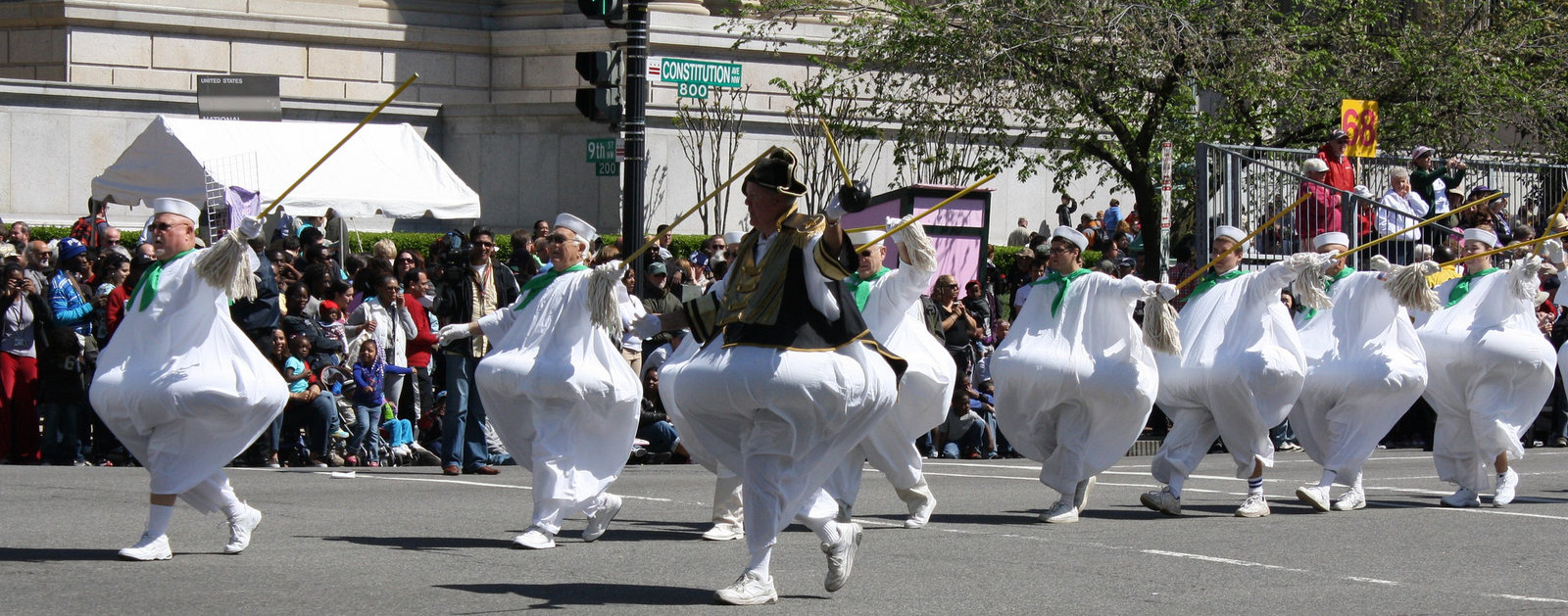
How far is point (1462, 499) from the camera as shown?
12828mm

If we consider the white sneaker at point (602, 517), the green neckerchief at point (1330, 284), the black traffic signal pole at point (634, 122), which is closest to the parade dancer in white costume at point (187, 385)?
the white sneaker at point (602, 517)

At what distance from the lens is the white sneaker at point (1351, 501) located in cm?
1248

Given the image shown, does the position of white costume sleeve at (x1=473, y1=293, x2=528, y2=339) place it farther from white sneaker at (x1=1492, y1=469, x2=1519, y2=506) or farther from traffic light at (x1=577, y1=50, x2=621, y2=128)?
white sneaker at (x1=1492, y1=469, x2=1519, y2=506)

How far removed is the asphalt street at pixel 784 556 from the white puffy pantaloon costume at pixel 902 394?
0.35 meters

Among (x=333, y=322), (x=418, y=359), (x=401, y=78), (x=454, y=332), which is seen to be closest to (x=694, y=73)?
(x=418, y=359)

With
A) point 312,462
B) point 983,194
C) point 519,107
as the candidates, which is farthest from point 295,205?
point 519,107

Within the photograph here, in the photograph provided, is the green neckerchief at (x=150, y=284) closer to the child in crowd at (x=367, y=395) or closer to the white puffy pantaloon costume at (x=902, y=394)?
the white puffy pantaloon costume at (x=902, y=394)

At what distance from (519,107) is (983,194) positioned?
12.2 meters

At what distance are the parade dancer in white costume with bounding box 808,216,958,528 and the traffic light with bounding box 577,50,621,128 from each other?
204 inches

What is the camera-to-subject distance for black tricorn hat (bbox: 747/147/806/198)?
835cm

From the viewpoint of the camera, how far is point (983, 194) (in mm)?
17891

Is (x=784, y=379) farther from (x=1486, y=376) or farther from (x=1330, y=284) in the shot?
(x=1486, y=376)

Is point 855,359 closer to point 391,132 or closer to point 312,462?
point 312,462

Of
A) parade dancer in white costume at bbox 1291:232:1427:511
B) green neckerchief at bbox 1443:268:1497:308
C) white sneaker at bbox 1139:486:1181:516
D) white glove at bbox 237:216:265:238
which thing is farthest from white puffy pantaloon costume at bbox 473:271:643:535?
green neckerchief at bbox 1443:268:1497:308
